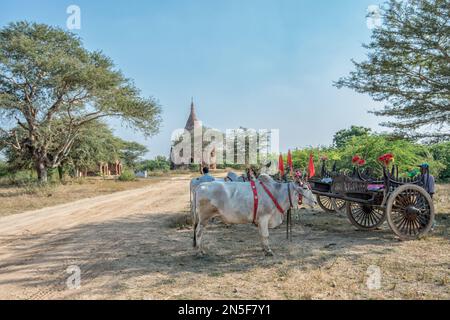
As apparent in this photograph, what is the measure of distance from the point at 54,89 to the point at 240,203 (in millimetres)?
21607

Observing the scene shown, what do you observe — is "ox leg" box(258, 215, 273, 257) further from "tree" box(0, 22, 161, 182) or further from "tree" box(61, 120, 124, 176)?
"tree" box(61, 120, 124, 176)

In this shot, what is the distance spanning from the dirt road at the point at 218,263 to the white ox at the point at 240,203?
25.3 inches

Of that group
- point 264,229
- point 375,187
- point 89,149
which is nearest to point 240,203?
point 264,229

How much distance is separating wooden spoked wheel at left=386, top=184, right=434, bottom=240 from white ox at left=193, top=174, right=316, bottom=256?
98.2 inches

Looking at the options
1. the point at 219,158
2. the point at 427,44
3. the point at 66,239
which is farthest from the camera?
the point at 219,158

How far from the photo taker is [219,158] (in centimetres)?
6531

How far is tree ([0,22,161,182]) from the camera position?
2236 cm

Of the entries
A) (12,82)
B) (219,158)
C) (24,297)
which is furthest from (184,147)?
(24,297)

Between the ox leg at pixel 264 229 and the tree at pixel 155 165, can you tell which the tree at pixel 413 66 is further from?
the tree at pixel 155 165

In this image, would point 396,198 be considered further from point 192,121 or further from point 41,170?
point 192,121

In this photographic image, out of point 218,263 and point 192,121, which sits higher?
point 192,121

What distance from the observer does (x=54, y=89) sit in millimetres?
24094

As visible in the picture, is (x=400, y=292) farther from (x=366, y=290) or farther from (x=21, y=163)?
(x=21, y=163)

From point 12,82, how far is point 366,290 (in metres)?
24.7
